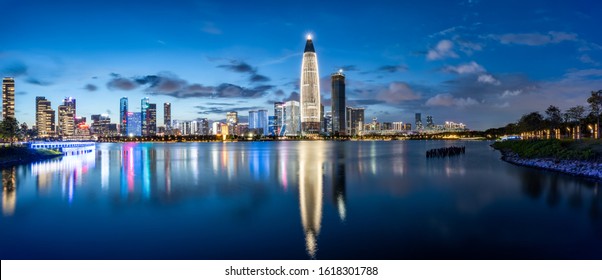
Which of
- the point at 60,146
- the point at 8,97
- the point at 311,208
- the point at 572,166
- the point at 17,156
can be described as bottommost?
the point at 311,208

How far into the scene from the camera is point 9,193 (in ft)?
76.1

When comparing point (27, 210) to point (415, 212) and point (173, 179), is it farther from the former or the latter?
point (415, 212)

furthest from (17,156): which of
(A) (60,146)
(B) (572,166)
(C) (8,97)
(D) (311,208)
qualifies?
(C) (8,97)

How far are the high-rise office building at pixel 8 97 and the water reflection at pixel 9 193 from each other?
17856 centimetres

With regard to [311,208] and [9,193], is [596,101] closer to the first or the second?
[311,208]

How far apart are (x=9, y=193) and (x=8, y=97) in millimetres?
192745

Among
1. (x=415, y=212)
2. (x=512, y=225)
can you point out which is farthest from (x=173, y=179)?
(x=512, y=225)

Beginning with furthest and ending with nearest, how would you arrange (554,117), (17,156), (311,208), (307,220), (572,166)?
(554,117) < (17,156) < (572,166) < (311,208) < (307,220)

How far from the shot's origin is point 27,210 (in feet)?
59.8

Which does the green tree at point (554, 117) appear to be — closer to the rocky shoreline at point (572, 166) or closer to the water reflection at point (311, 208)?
the rocky shoreline at point (572, 166)

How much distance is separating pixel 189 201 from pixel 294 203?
5537mm

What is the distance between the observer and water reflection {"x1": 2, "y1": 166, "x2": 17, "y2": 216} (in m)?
18.2

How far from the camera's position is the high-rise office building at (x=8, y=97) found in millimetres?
176625

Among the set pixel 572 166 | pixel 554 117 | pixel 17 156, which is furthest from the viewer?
pixel 554 117
